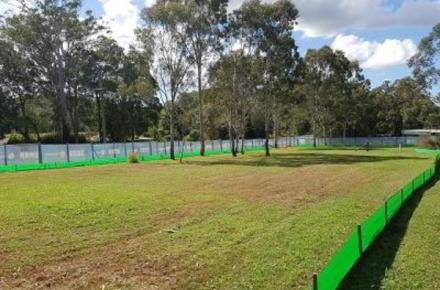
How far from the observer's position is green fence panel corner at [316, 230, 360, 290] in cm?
585

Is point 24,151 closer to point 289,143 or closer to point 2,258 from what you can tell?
point 2,258

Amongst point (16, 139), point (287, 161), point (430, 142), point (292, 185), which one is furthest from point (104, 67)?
point (292, 185)

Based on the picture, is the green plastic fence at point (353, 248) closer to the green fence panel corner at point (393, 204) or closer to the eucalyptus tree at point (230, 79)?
the green fence panel corner at point (393, 204)

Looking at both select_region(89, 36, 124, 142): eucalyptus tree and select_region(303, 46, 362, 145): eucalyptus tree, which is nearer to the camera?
select_region(89, 36, 124, 142): eucalyptus tree

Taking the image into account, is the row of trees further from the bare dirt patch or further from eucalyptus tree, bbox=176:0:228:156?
the bare dirt patch

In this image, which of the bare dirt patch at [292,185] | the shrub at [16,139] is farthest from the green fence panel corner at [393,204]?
the shrub at [16,139]

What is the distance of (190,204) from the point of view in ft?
47.6

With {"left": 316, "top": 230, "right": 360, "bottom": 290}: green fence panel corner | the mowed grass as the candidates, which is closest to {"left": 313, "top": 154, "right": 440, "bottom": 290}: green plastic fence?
{"left": 316, "top": 230, "right": 360, "bottom": 290}: green fence panel corner

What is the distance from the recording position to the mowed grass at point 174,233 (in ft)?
24.5

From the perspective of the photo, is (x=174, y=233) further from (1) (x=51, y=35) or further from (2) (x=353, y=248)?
(1) (x=51, y=35)

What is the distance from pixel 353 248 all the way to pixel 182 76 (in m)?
34.0

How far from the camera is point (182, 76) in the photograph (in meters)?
40.5

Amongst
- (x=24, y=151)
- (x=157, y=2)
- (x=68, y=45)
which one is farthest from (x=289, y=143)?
(x=24, y=151)

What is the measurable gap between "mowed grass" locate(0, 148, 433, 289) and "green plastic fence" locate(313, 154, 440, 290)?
1.92 ft
